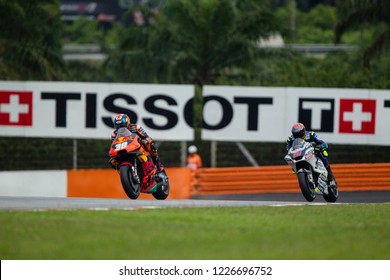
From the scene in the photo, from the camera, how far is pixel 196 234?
50.3ft

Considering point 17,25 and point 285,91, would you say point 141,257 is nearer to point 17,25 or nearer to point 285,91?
point 285,91

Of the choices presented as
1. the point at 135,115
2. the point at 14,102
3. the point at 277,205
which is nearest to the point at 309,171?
the point at 277,205

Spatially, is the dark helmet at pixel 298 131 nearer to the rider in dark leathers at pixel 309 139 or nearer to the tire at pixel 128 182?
the rider in dark leathers at pixel 309 139

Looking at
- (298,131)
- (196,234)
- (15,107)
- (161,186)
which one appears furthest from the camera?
(15,107)

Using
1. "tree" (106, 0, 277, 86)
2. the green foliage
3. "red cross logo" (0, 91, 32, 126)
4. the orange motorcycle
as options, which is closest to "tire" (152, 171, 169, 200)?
the orange motorcycle

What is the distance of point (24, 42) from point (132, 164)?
69.7ft

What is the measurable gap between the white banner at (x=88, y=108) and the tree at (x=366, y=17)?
9.69 m

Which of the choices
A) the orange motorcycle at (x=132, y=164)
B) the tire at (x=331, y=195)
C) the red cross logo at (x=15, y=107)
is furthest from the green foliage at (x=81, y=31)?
the orange motorcycle at (x=132, y=164)

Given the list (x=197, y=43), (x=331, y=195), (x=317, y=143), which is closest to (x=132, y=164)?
(x=317, y=143)

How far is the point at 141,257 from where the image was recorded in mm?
13406

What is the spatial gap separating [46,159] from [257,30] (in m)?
11.6

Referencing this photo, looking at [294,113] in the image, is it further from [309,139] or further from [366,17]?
[366,17]

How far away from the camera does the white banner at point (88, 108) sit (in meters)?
30.6

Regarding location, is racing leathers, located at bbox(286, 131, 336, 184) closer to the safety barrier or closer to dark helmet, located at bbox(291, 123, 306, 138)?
dark helmet, located at bbox(291, 123, 306, 138)
